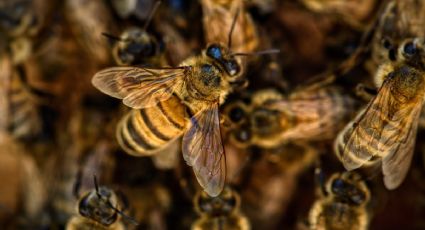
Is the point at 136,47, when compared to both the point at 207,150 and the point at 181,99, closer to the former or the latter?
the point at 181,99

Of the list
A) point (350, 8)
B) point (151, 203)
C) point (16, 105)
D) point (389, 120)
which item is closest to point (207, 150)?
point (389, 120)

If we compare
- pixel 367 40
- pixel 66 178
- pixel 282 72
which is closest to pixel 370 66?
pixel 367 40

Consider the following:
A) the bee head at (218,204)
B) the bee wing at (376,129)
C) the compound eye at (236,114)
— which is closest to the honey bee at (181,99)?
the compound eye at (236,114)

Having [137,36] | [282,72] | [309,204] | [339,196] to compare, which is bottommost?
[309,204]

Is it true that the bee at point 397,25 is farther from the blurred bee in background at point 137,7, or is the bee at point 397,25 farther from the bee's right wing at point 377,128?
the blurred bee in background at point 137,7

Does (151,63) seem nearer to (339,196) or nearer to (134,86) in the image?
(134,86)

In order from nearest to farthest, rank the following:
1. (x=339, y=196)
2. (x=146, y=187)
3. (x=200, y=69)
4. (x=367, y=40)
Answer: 1. (x=200, y=69)
2. (x=339, y=196)
3. (x=367, y=40)
4. (x=146, y=187)

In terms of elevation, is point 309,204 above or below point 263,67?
below
